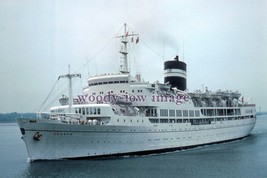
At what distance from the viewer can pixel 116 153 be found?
2845 cm

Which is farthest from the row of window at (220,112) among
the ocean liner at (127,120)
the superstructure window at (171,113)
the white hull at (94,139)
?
the white hull at (94,139)

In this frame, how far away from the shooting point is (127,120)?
29125 mm

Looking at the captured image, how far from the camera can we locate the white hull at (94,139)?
2588 centimetres

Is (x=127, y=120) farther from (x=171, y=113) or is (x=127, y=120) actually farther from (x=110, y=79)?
(x=171, y=113)

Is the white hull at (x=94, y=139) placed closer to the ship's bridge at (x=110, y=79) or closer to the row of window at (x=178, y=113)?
the row of window at (x=178, y=113)

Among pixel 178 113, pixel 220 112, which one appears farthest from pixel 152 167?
pixel 220 112

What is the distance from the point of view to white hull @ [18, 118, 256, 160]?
84.9 ft

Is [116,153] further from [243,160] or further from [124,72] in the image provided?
[243,160]

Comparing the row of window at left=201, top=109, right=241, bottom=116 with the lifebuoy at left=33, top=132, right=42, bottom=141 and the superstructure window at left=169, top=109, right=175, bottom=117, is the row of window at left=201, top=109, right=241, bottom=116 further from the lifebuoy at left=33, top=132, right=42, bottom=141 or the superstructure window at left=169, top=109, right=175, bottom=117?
the lifebuoy at left=33, top=132, right=42, bottom=141

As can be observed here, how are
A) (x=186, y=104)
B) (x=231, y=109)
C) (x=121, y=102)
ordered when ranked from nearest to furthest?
(x=121, y=102), (x=186, y=104), (x=231, y=109)

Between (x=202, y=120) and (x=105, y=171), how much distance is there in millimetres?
19155

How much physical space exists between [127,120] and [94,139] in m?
3.73

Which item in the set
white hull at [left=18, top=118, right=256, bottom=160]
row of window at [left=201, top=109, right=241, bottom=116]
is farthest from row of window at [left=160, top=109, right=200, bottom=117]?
row of window at [left=201, top=109, right=241, bottom=116]

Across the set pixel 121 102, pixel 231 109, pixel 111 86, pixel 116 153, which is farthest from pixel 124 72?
pixel 231 109
